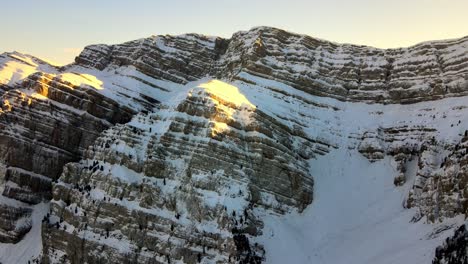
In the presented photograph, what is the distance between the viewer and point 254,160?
395 ft

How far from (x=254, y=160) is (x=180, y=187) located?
15.7 m

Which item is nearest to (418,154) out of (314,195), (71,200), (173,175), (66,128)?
(314,195)

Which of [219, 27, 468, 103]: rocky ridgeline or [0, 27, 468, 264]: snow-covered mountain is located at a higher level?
[219, 27, 468, 103]: rocky ridgeline

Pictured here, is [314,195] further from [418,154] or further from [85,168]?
[85,168]

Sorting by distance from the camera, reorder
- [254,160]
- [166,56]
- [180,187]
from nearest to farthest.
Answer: [180,187], [254,160], [166,56]

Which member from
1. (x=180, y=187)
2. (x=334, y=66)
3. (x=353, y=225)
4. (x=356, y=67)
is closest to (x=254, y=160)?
(x=180, y=187)

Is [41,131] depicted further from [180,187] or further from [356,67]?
[356,67]

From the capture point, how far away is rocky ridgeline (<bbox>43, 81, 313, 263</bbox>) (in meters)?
107

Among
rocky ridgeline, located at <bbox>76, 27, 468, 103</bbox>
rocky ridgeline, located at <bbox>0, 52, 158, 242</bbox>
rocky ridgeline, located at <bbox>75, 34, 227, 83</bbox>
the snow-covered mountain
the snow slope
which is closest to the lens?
the snow slope

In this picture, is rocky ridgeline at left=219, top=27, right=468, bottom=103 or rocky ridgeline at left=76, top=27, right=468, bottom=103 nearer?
rocky ridgeline at left=219, top=27, right=468, bottom=103

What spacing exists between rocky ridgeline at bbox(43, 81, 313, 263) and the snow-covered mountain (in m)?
0.27

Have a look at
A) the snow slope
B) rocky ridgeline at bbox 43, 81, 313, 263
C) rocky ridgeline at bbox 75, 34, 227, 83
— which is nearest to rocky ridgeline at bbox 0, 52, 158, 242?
rocky ridgeline at bbox 43, 81, 313, 263

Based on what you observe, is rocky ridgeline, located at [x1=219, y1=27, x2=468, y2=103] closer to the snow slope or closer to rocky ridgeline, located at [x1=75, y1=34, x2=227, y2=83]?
rocky ridgeline, located at [x1=75, y1=34, x2=227, y2=83]

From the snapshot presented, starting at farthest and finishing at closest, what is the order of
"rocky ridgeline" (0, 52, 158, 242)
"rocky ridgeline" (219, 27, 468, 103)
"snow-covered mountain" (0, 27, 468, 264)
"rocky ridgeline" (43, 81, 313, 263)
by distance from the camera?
"rocky ridgeline" (219, 27, 468, 103) → "rocky ridgeline" (0, 52, 158, 242) → "snow-covered mountain" (0, 27, 468, 264) → "rocky ridgeline" (43, 81, 313, 263)
